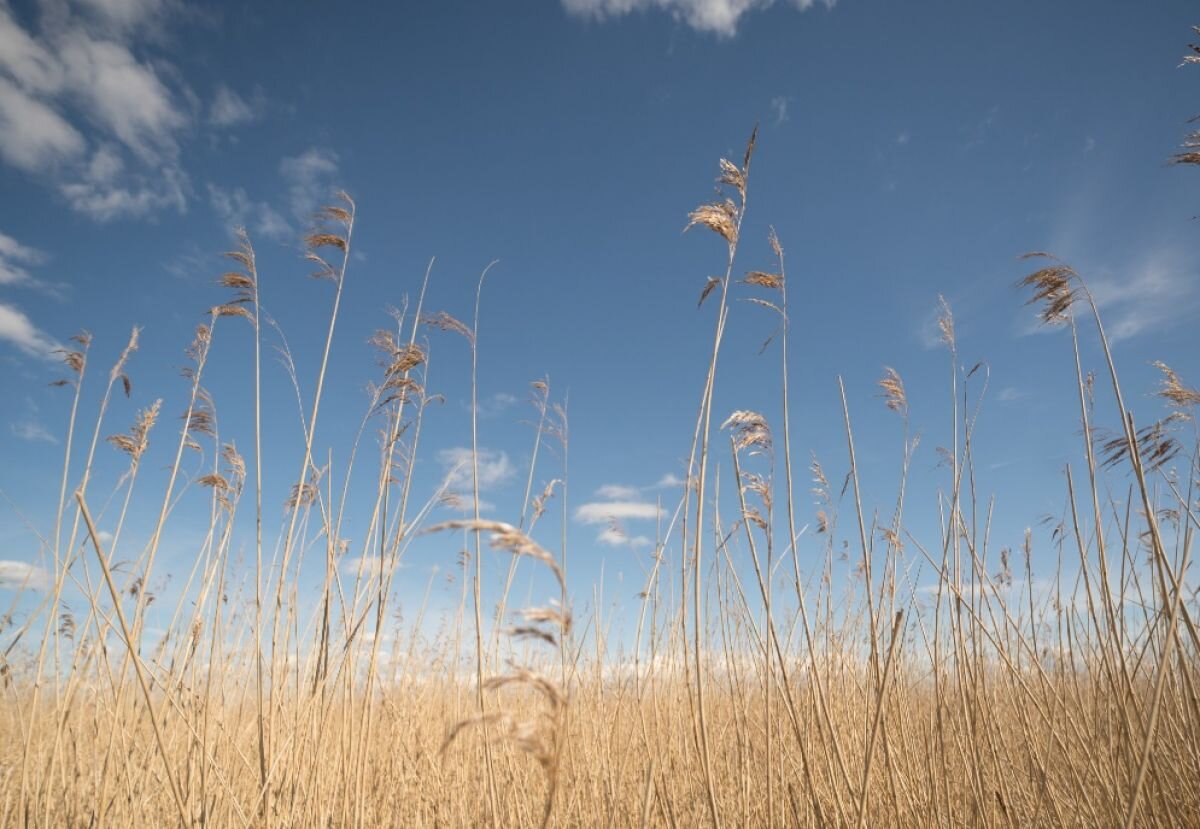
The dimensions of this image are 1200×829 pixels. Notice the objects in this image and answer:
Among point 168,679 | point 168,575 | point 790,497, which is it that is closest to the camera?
point 790,497

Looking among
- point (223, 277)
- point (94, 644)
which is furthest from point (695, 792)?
point (223, 277)

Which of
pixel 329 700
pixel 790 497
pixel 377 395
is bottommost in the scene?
pixel 329 700

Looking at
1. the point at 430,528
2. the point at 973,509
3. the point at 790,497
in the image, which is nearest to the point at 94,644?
the point at 430,528

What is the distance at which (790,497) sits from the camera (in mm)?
2172

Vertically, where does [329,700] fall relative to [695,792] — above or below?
above

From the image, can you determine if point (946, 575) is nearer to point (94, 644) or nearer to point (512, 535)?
point (512, 535)

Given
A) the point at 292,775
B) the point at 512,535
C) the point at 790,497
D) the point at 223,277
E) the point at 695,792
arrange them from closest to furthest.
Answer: the point at 512,535 < the point at 790,497 < the point at 292,775 < the point at 223,277 < the point at 695,792

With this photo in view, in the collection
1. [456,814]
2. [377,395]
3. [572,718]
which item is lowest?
[456,814]

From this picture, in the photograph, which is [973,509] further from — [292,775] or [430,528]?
[292,775]

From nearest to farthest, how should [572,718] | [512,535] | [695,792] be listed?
[512,535] → [695,792] → [572,718]

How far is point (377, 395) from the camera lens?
246 cm

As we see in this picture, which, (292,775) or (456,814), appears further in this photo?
(456,814)

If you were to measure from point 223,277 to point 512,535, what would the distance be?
245cm

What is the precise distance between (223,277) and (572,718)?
3408 millimetres
